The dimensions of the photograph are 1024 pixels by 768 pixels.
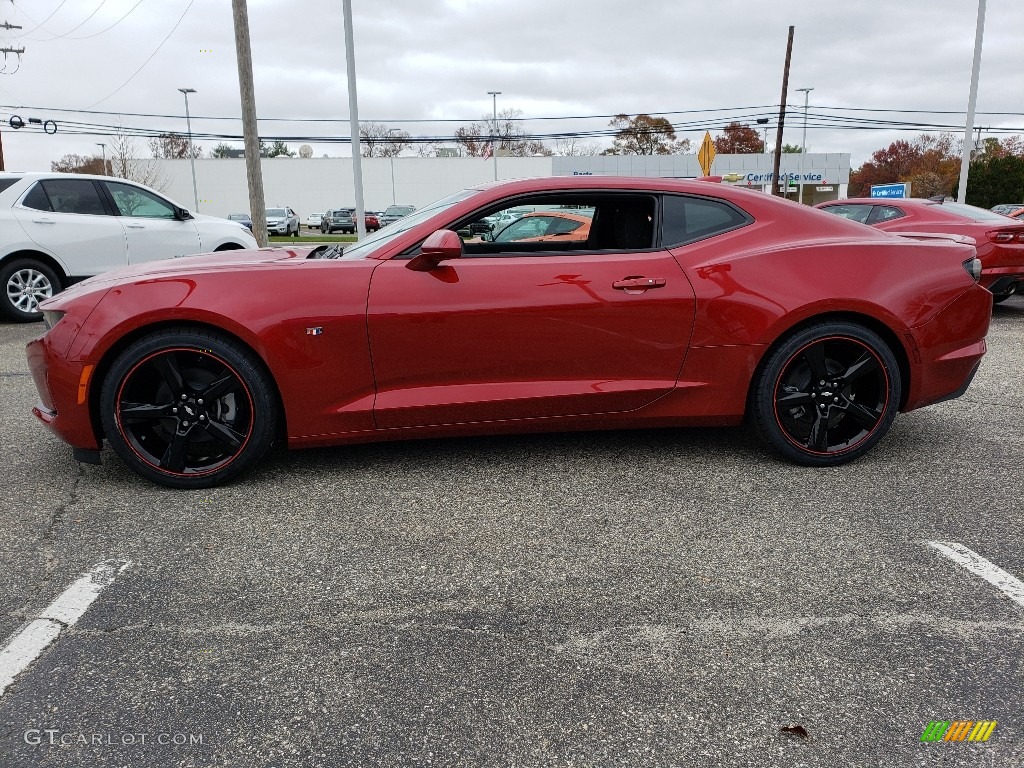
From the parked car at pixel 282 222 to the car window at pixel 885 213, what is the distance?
3433 cm

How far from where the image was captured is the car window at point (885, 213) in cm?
909

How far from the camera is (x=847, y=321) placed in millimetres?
3738

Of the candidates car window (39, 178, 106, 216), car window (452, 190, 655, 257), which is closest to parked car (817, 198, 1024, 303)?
car window (452, 190, 655, 257)

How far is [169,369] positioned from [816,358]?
9.76 ft

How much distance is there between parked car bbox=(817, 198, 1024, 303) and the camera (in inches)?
324

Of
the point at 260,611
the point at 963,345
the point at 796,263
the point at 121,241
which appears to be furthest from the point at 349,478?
the point at 121,241

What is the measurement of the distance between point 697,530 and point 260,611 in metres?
1.65

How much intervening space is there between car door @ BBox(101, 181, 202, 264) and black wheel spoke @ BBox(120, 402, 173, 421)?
6.36 meters

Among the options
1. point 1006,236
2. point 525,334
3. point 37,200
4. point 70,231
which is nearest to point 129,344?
point 525,334

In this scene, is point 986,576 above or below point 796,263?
below

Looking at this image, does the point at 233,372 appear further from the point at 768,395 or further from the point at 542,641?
the point at 768,395

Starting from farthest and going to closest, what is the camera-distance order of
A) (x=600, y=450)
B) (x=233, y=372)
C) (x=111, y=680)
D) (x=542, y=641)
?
(x=600, y=450)
(x=233, y=372)
(x=542, y=641)
(x=111, y=680)

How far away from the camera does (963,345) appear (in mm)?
3875
